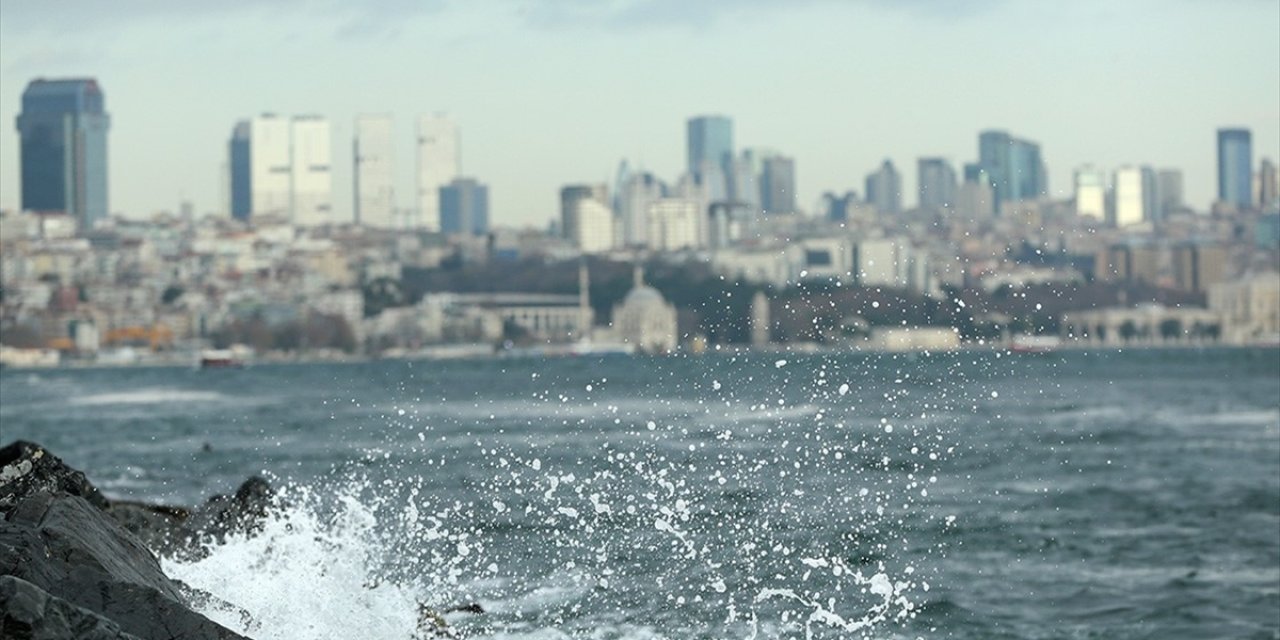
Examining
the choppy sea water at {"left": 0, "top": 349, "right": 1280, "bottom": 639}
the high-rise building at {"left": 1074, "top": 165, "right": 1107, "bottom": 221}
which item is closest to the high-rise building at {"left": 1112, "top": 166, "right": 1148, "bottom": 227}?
the high-rise building at {"left": 1074, "top": 165, "right": 1107, "bottom": 221}

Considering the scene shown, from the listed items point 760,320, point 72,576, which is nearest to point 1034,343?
point 760,320

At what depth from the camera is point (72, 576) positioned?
385 inches

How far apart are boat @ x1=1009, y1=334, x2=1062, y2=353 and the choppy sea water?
73.0m

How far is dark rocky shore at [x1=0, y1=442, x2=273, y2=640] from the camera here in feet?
28.8

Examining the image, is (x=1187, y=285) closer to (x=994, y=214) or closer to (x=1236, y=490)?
(x=994, y=214)

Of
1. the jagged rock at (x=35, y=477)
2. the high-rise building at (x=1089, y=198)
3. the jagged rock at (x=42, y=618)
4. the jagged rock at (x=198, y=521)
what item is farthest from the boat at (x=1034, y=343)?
the jagged rock at (x=42, y=618)

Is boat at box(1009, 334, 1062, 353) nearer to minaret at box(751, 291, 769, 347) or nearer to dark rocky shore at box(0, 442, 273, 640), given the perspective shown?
minaret at box(751, 291, 769, 347)

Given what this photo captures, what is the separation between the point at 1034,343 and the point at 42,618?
11775 centimetres

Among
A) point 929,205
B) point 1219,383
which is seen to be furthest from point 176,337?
point 1219,383

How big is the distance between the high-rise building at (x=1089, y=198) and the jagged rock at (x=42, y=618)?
12352cm

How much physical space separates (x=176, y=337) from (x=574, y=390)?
99.8m

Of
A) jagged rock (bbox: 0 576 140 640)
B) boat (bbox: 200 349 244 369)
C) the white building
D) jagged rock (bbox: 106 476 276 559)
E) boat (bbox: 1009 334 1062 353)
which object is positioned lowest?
boat (bbox: 200 349 244 369)

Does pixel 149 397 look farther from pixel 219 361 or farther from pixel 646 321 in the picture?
pixel 646 321

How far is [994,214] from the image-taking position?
148625 millimetres
